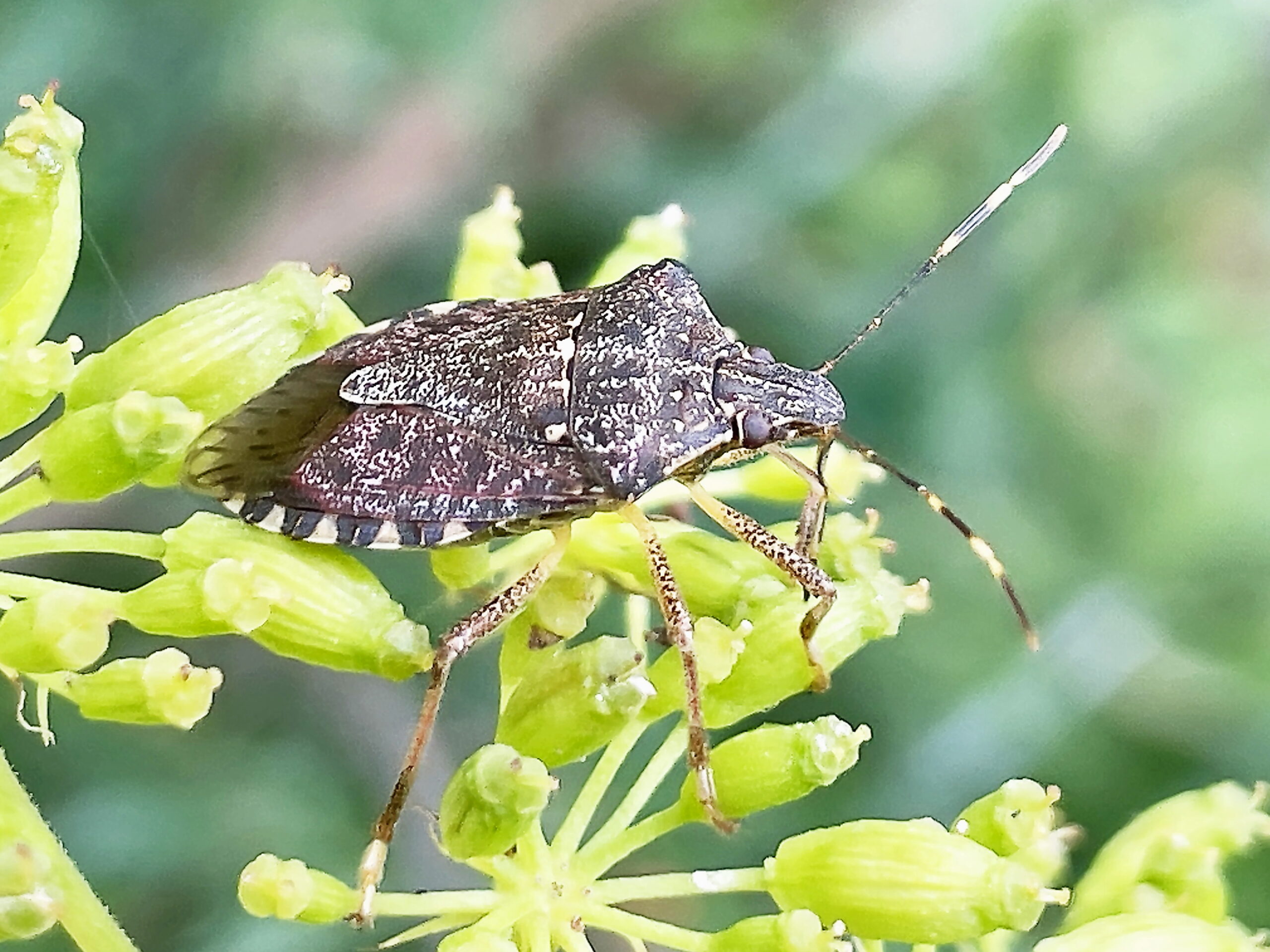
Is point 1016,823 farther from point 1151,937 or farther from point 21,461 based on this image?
point 21,461

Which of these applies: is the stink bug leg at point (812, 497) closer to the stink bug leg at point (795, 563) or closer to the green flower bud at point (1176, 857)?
the stink bug leg at point (795, 563)

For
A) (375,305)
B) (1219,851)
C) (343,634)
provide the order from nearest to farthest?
(343,634) → (1219,851) → (375,305)

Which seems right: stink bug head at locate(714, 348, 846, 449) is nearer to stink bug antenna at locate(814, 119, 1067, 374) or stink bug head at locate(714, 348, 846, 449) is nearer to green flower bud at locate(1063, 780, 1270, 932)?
stink bug antenna at locate(814, 119, 1067, 374)

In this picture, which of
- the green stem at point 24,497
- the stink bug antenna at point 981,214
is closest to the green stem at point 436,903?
the green stem at point 24,497

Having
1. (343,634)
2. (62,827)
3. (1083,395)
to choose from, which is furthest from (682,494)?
(1083,395)

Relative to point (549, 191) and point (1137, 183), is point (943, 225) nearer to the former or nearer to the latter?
point (1137, 183)

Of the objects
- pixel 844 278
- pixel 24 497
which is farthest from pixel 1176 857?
pixel 844 278
